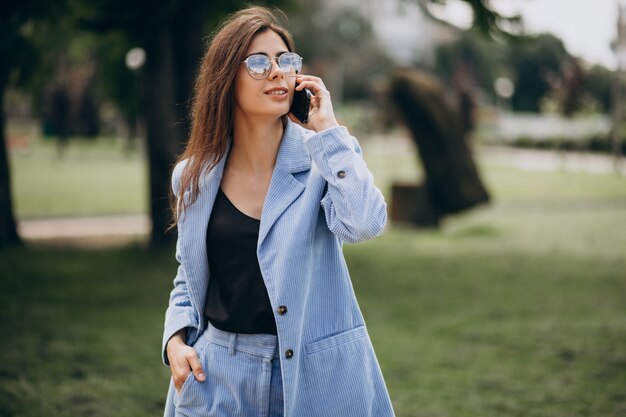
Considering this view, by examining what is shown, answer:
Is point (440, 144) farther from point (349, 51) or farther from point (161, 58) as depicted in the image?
point (349, 51)

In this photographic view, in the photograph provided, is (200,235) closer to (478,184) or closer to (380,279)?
(380,279)

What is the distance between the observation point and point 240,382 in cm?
239

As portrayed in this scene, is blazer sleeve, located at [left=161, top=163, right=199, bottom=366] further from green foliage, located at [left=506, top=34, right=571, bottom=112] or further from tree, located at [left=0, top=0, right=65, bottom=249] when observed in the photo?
green foliage, located at [left=506, top=34, right=571, bottom=112]

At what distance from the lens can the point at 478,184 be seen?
1422 centimetres

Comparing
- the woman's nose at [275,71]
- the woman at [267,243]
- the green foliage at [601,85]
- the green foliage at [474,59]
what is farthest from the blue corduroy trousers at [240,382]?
the green foliage at [474,59]

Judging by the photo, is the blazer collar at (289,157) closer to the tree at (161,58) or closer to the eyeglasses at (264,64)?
the eyeglasses at (264,64)

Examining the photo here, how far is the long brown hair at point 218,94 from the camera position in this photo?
2.48m

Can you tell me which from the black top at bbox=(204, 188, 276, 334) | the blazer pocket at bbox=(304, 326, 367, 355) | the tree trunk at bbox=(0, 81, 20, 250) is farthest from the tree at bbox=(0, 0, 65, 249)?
the blazer pocket at bbox=(304, 326, 367, 355)

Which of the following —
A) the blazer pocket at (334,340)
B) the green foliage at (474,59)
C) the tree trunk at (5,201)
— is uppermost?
the green foliage at (474,59)

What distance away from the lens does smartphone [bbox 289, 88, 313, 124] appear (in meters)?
2.51

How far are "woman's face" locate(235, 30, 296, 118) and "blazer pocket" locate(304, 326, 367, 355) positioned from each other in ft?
2.32

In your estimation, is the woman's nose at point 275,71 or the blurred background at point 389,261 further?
the blurred background at point 389,261

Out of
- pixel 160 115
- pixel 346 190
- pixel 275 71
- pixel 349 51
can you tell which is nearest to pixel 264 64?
pixel 275 71

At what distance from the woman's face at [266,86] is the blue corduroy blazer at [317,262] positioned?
0.48 ft
